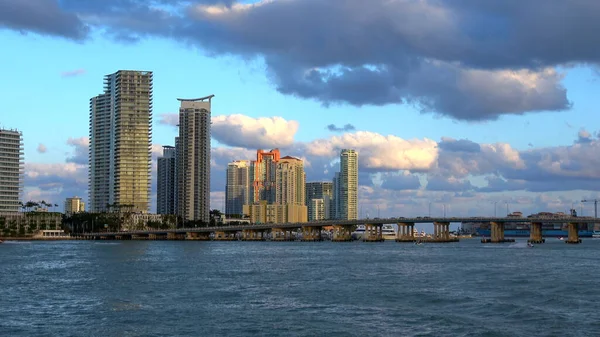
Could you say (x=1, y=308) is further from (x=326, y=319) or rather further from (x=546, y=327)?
(x=546, y=327)

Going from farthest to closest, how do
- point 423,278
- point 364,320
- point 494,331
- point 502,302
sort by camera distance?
point 423,278
point 502,302
point 364,320
point 494,331

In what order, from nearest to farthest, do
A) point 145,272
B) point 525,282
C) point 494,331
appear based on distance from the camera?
point 494,331 → point 525,282 → point 145,272

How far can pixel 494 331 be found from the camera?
47.8 m

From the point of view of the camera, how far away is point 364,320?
5238cm

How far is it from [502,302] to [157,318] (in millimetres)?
27249

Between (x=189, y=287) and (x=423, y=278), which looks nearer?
(x=189, y=287)

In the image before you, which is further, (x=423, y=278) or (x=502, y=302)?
(x=423, y=278)

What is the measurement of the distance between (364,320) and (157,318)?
14.2 metres

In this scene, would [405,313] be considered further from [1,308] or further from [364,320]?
[1,308]

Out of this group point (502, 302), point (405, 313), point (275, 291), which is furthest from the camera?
point (275, 291)

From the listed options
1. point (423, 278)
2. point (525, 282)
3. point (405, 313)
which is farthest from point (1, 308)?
point (525, 282)

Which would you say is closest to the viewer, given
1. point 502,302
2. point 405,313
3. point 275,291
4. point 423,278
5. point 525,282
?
point 405,313

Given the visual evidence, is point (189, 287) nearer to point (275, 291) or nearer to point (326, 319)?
point (275, 291)

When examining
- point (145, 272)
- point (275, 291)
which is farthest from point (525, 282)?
point (145, 272)
